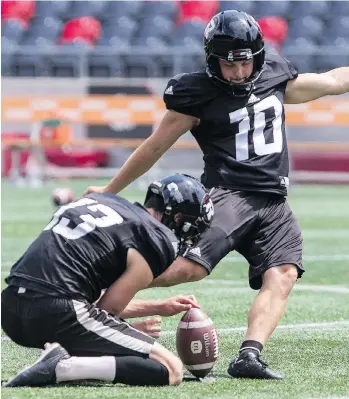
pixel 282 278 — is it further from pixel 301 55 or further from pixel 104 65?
pixel 104 65

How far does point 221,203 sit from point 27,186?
15.0m

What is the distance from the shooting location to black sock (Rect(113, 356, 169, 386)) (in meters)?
4.91

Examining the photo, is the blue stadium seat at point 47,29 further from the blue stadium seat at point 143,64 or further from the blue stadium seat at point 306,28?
the blue stadium seat at point 306,28

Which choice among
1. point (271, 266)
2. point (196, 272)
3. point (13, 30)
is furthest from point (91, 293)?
point (13, 30)

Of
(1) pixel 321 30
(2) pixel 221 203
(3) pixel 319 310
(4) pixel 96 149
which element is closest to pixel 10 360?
(2) pixel 221 203

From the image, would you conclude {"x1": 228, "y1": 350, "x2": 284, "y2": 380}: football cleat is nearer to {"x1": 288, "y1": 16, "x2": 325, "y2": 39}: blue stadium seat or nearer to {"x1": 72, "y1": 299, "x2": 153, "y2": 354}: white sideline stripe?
{"x1": 72, "y1": 299, "x2": 153, "y2": 354}: white sideline stripe

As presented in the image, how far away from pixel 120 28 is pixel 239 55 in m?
18.8

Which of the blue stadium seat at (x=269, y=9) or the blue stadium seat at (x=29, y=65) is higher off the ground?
the blue stadium seat at (x=269, y=9)

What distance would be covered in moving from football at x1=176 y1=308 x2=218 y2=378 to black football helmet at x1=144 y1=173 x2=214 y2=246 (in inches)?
16.0

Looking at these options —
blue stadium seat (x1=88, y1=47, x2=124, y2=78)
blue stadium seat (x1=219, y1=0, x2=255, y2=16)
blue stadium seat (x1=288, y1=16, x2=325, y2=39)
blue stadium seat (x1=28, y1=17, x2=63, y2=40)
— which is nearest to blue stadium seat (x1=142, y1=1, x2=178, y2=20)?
blue stadium seat (x1=219, y1=0, x2=255, y2=16)

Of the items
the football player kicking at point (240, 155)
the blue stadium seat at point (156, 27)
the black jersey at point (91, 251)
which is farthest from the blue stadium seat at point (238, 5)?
the black jersey at point (91, 251)

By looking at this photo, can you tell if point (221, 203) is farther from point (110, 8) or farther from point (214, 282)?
point (110, 8)

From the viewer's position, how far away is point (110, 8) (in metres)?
24.9

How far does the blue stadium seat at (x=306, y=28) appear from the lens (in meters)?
23.8
